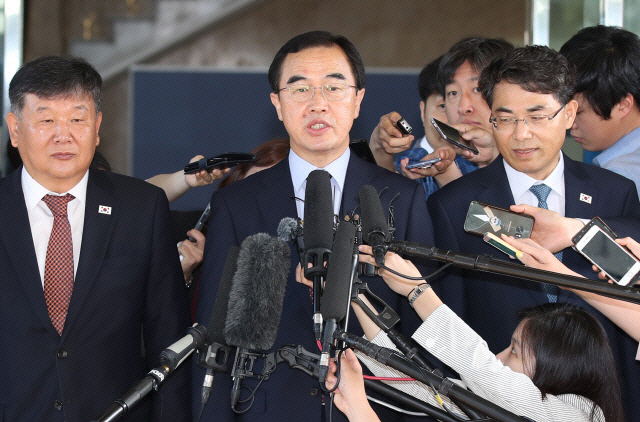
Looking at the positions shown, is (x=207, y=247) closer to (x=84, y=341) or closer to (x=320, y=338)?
(x=84, y=341)

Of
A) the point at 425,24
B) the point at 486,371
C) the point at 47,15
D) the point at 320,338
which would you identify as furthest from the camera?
the point at 425,24

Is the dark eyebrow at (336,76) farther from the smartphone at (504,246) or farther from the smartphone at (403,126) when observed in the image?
the smartphone at (504,246)

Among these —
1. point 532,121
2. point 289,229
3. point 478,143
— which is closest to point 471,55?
point 478,143

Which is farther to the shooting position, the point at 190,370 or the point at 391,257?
the point at 190,370

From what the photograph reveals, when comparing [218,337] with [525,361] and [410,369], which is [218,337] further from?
[525,361]

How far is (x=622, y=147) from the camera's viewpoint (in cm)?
276

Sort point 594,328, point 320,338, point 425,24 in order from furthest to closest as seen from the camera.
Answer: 1. point 425,24
2. point 594,328
3. point 320,338

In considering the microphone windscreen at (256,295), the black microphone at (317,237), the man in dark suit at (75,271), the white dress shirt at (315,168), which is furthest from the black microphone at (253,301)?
the man in dark suit at (75,271)

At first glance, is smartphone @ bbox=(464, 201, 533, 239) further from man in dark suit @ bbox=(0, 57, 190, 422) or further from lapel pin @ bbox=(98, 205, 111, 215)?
lapel pin @ bbox=(98, 205, 111, 215)

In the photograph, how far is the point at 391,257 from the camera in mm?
1780

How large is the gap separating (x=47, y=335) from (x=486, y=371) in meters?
1.21

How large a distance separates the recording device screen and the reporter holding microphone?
245 millimetres

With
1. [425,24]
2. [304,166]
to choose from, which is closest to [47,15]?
[425,24]

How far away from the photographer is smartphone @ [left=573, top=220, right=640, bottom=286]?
1.74m
